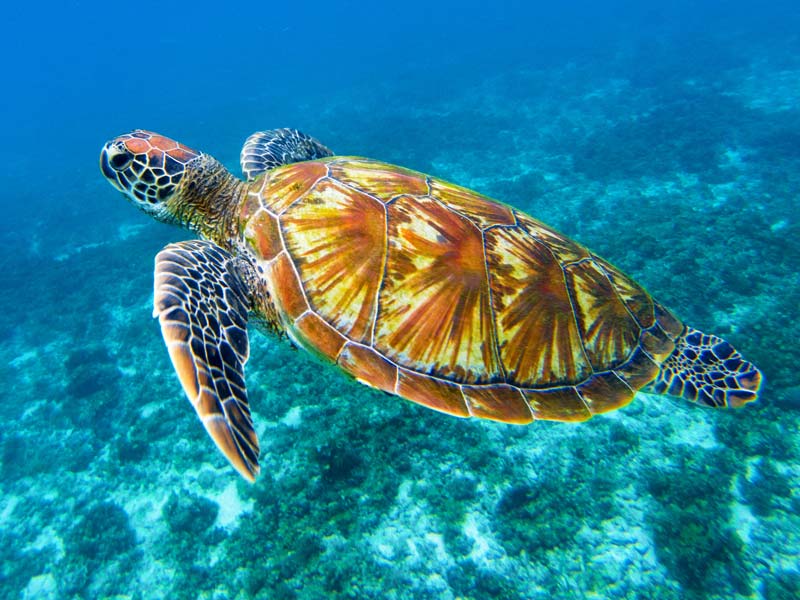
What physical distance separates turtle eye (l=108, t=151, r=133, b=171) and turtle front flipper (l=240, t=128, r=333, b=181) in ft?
2.96

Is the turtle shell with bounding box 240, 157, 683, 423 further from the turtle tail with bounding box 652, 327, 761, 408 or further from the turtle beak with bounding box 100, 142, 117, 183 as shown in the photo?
the turtle beak with bounding box 100, 142, 117, 183

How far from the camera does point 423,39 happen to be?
3038 centimetres

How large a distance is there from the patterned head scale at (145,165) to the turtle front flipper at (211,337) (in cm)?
85

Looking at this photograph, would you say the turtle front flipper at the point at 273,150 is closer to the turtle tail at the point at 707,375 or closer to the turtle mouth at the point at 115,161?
the turtle mouth at the point at 115,161

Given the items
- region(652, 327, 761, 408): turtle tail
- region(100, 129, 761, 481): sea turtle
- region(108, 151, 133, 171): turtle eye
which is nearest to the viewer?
region(100, 129, 761, 481): sea turtle

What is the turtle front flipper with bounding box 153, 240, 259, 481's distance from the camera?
1.62 meters

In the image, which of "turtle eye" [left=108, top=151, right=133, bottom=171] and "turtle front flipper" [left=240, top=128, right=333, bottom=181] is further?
"turtle front flipper" [left=240, top=128, right=333, bottom=181]

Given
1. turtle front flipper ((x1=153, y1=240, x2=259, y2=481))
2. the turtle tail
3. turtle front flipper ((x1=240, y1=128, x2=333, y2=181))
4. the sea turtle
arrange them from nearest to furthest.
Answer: turtle front flipper ((x1=153, y1=240, x2=259, y2=481))
the sea turtle
the turtle tail
turtle front flipper ((x1=240, y1=128, x2=333, y2=181))

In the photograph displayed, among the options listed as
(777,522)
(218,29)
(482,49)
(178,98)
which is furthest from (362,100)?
(218,29)

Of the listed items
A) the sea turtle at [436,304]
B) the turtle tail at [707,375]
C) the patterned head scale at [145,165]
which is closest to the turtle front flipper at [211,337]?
the sea turtle at [436,304]

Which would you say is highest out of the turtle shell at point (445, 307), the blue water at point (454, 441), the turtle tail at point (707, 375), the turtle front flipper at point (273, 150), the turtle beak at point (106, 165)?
the turtle beak at point (106, 165)

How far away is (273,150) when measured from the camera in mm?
3936

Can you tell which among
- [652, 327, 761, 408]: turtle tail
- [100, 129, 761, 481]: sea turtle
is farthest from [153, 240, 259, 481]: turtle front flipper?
[652, 327, 761, 408]: turtle tail

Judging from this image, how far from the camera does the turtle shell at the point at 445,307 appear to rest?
7.34ft
